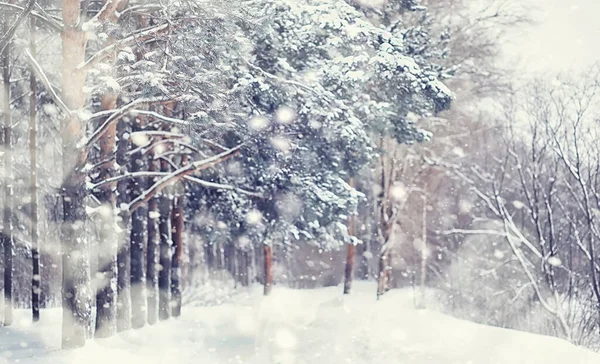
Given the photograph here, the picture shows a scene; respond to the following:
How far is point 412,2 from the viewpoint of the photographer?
48.9 ft

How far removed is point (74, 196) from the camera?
1007 centimetres

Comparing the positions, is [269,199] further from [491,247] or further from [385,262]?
[491,247]

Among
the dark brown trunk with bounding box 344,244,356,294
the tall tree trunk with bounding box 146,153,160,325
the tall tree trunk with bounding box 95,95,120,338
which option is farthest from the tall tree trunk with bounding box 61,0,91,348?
the dark brown trunk with bounding box 344,244,356,294

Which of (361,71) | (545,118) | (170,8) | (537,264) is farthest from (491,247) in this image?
(170,8)

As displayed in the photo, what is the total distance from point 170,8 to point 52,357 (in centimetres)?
600

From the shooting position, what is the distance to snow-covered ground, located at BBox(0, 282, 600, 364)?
9.87 m

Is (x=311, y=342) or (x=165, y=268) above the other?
(x=165, y=268)

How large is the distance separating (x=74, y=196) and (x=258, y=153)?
4.85 m

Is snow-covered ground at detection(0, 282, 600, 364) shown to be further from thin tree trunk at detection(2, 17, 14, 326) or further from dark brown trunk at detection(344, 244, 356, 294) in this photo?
dark brown trunk at detection(344, 244, 356, 294)

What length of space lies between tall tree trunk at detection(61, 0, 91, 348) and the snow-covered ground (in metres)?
0.62

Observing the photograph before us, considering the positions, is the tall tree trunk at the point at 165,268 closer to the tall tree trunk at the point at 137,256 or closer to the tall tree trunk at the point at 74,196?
the tall tree trunk at the point at 137,256

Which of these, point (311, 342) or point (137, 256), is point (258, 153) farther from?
point (311, 342)

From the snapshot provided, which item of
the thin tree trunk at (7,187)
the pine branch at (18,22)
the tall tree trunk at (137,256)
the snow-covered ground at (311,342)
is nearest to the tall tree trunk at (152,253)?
the tall tree trunk at (137,256)

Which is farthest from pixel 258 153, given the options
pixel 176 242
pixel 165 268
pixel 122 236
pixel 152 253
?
pixel 176 242
